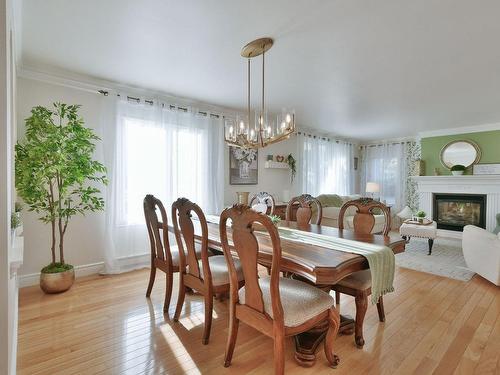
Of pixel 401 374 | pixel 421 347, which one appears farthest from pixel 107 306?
pixel 421 347

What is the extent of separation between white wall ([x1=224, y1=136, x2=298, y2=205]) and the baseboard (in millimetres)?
2088

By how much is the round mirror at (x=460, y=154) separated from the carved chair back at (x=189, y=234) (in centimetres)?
610

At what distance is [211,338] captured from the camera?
2.06 meters

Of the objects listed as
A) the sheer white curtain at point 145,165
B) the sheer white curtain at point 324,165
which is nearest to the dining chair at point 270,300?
the sheer white curtain at point 145,165

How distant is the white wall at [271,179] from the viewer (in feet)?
15.4

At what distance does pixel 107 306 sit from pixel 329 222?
408 centimetres

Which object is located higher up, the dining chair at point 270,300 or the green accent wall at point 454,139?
the green accent wall at point 454,139

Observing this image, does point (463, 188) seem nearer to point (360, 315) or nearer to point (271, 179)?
point (271, 179)

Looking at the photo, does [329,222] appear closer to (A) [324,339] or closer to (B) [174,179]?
(B) [174,179]

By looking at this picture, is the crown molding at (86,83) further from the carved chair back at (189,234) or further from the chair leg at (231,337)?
the chair leg at (231,337)

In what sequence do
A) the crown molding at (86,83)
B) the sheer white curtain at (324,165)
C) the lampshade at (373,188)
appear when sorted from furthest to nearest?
1. the lampshade at (373,188)
2. the sheer white curtain at (324,165)
3. the crown molding at (86,83)

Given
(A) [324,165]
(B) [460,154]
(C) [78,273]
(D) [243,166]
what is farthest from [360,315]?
(B) [460,154]

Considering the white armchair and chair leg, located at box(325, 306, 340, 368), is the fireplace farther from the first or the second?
chair leg, located at box(325, 306, 340, 368)

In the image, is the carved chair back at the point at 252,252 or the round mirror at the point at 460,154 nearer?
the carved chair back at the point at 252,252
